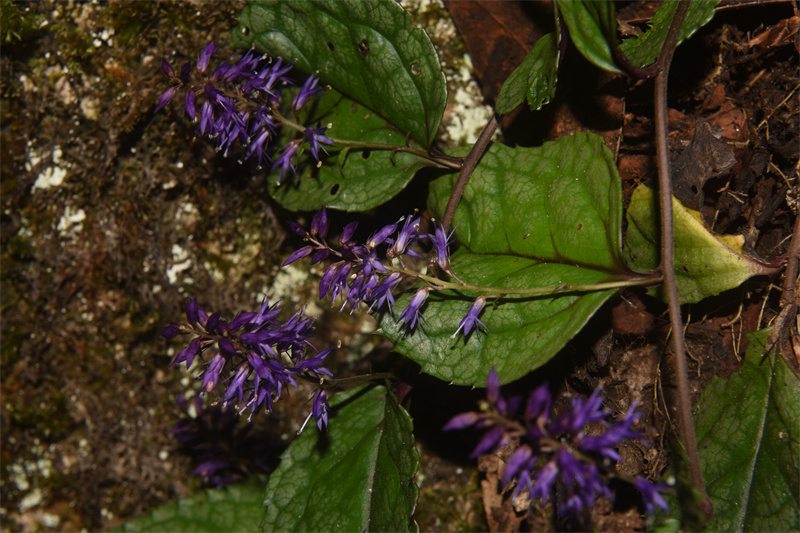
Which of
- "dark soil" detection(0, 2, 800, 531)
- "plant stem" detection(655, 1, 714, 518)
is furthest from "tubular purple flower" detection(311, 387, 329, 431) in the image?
"plant stem" detection(655, 1, 714, 518)

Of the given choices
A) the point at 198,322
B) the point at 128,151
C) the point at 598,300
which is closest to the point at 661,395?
the point at 598,300

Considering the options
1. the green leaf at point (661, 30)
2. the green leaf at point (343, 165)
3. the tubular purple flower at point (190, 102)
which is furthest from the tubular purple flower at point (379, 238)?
the green leaf at point (661, 30)

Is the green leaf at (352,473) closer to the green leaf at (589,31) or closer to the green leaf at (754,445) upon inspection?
the green leaf at (754,445)

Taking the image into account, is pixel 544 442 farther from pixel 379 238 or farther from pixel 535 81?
pixel 535 81

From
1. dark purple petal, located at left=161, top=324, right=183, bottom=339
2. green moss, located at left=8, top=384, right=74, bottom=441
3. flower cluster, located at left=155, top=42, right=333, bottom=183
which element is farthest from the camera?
green moss, located at left=8, top=384, right=74, bottom=441

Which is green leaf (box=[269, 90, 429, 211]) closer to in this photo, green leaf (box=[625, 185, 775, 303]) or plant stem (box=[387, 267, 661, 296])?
plant stem (box=[387, 267, 661, 296])
